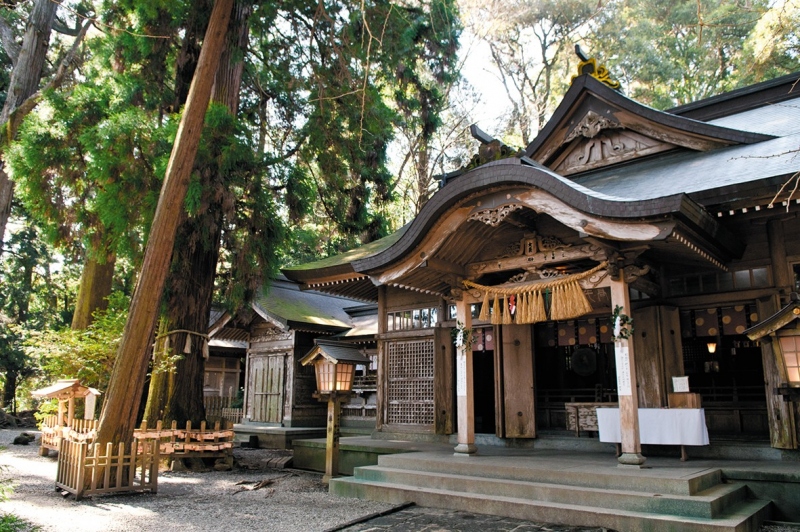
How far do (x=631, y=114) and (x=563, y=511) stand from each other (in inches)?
289

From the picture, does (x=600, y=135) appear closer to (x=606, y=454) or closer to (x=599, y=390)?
(x=599, y=390)

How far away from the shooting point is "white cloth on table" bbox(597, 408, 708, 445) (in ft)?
23.4

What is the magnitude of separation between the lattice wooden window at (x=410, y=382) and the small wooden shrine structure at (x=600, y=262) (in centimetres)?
3

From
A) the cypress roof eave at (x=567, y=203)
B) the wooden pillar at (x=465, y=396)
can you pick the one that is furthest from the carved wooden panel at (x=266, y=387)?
the cypress roof eave at (x=567, y=203)

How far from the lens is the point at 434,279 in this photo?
946cm

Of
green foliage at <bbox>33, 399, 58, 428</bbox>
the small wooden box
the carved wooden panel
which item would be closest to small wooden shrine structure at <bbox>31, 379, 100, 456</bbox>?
green foliage at <bbox>33, 399, 58, 428</bbox>

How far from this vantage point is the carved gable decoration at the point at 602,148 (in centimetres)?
1038

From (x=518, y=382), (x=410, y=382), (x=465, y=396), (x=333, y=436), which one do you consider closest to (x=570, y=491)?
(x=465, y=396)

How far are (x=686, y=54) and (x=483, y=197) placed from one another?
25278mm

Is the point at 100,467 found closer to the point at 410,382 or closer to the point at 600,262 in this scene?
the point at 410,382

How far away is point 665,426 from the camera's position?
7391mm

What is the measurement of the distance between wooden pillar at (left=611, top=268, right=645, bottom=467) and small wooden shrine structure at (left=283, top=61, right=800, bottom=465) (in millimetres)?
19

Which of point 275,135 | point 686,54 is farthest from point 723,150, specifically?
point 686,54

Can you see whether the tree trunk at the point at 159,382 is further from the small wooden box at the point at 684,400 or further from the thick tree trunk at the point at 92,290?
the small wooden box at the point at 684,400
